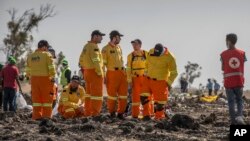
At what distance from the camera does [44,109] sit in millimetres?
13414

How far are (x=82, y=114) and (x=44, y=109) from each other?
43.3 inches

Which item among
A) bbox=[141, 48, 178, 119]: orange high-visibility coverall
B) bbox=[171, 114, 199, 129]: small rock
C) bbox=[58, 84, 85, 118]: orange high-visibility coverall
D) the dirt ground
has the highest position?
bbox=[141, 48, 178, 119]: orange high-visibility coverall

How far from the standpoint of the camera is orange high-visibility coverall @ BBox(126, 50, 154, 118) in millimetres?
14086

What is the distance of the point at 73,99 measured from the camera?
14211 millimetres

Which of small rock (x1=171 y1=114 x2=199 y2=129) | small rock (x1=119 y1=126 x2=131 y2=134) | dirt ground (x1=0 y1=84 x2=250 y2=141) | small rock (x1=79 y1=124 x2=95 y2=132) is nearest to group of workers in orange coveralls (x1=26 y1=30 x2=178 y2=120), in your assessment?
dirt ground (x1=0 y1=84 x2=250 y2=141)

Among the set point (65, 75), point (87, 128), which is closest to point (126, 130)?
point (87, 128)

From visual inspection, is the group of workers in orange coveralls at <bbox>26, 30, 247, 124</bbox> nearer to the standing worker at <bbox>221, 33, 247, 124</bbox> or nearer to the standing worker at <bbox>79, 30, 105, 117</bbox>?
the standing worker at <bbox>79, 30, 105, 117</bbox>

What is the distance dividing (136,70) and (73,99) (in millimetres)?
1690

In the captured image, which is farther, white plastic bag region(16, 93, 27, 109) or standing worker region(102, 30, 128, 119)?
white plastic bag region(16, 93, 27, 109)

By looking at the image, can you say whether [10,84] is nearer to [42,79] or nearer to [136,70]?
[42,79]

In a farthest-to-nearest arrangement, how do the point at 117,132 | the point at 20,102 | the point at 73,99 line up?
the point at 20,102 < the point at 73,99 < the point at 117,132

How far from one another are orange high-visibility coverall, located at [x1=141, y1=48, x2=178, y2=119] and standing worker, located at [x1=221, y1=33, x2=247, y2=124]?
2.21 m

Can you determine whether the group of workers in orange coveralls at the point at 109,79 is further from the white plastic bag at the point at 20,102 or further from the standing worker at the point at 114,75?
the white plastic bag at the point at 20,102

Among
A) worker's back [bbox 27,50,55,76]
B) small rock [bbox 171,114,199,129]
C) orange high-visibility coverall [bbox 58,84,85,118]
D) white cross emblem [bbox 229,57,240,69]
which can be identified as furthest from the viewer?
orange high-visibility coverall [bbox 58,84,85,118]
